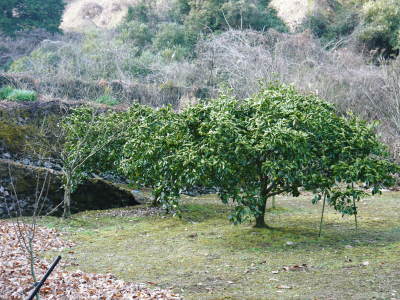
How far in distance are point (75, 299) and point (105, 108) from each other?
486 inches

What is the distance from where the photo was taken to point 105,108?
1730cm

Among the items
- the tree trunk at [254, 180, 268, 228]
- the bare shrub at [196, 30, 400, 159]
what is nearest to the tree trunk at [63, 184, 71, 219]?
the tree trunk at [254, 180, 268, 228]

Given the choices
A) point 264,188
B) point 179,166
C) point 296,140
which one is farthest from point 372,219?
point 179,166

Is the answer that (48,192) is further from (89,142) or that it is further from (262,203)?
(262,203)

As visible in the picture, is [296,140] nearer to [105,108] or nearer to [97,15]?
[105,108]

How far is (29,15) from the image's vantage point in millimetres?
34062

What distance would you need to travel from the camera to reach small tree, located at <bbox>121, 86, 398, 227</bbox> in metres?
7.71

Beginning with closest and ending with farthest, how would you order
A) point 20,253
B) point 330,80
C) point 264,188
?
1. point 20,253
2. point 264,188
3. point 330,80

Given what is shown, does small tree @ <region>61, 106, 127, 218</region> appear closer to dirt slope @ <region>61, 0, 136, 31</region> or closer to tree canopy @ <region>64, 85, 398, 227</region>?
tree canopy @ <region>64, 85, 398, 227</region>

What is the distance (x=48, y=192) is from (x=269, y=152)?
5985 mm

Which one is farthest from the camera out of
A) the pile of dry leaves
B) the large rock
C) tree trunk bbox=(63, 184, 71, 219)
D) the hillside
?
the hillside

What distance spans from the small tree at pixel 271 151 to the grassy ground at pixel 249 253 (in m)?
0.66

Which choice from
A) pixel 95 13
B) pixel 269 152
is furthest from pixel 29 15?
pixel 269 152

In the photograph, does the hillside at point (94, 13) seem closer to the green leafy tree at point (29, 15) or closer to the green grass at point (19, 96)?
the green leafy tree at point (29, 15)
